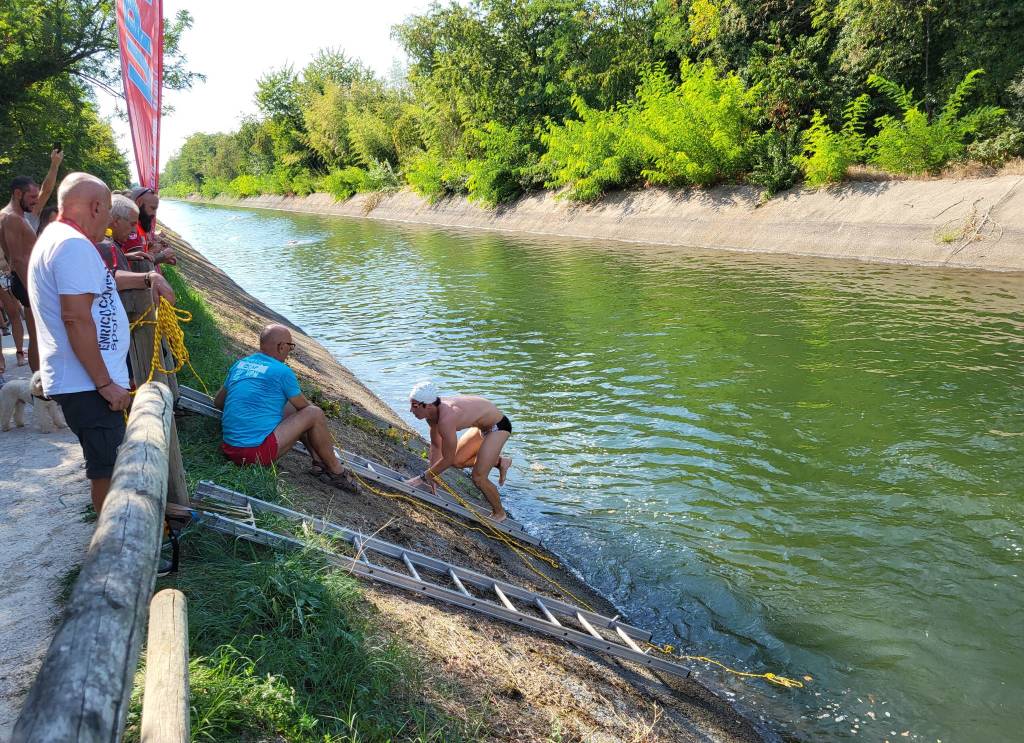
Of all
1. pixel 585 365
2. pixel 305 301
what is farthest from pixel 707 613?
pixel 305 301

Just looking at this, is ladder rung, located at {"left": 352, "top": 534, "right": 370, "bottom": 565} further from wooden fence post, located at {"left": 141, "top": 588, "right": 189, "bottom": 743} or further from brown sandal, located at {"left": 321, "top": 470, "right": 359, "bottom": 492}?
wooden fence post, located at {"left": 141, "top": 588, "right": 189, "bottom": 743}

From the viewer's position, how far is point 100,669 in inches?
75.1

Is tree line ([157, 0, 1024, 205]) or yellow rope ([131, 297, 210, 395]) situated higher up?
tree line ([157, 0, 1024, 205])

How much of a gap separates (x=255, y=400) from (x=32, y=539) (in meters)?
1.73

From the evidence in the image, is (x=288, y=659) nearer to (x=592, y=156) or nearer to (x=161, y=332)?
(x=161, y=332)

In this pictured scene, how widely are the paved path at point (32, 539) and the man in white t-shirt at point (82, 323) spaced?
1.67 feet

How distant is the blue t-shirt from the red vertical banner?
5.66 ft

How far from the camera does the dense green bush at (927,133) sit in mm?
20688

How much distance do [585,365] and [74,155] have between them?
18.7m

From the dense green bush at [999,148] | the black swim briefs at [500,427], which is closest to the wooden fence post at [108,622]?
the black swim briefs at [500,427]

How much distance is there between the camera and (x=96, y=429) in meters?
4.17

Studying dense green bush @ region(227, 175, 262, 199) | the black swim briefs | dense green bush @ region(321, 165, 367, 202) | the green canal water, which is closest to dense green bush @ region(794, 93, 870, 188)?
the green canal water

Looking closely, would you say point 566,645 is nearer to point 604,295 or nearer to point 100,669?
point 100,669

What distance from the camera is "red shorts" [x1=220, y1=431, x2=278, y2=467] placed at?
18.5 feet
